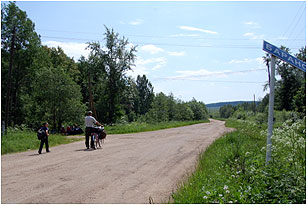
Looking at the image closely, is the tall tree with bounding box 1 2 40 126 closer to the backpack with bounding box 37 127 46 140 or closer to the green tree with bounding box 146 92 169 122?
the green tree with bounding box 146 92 169 122

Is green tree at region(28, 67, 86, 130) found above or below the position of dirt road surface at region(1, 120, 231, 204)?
above

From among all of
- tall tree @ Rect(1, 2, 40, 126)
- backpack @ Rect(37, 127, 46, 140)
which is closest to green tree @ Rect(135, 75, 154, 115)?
tall tree @ Rect(1, 2, 40, 126)

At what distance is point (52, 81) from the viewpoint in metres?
30.2

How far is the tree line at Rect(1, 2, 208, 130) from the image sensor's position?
30750 mm

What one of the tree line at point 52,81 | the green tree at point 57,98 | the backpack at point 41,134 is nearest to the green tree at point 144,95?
the tree line at point 52,81

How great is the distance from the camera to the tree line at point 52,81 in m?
30.8

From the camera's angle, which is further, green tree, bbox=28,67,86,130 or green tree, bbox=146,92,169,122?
green tree, bbox=146,92,169,122

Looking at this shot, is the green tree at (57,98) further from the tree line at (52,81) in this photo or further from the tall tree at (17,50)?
the tall tree at (17,50)

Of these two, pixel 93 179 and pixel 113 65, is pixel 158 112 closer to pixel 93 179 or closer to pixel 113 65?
pixel 113 65

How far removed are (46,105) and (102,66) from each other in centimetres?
1679

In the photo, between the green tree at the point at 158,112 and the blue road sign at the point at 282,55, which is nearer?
the blue road sign at the point at 282,55

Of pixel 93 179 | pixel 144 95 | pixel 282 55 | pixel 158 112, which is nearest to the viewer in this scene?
pixel 282 55

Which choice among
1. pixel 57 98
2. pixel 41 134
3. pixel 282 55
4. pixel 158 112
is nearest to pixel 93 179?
pixel 282 55

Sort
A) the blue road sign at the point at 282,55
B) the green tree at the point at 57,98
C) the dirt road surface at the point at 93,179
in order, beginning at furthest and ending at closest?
the green tree at the point at 57,98 < the dirt road surface at the point at 93,179 < the blue road sign at the point at 282,55
